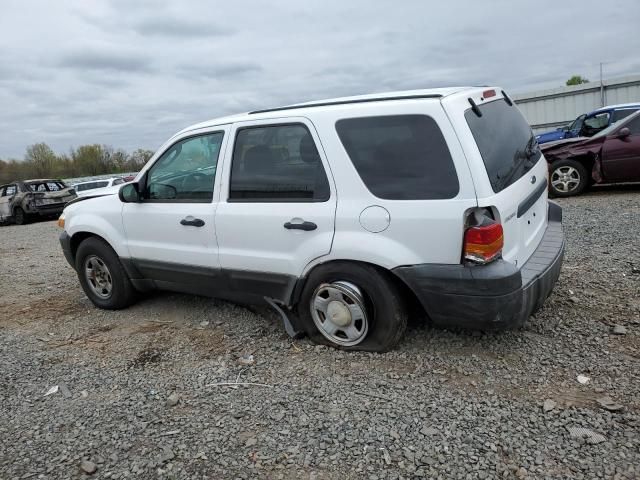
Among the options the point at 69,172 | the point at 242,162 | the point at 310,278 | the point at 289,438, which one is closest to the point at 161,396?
the point at 289,438

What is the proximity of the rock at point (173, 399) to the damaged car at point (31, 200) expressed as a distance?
16.6 metres

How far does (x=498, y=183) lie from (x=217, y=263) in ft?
7.26

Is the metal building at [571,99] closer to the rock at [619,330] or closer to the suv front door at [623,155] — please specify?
the suv front door at [623,155]

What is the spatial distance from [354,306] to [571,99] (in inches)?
897

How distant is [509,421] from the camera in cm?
269

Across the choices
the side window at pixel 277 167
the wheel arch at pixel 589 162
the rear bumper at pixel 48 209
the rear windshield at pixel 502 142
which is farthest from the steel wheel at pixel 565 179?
the rear bumper at pixel 48 209

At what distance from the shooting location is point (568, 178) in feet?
30.8

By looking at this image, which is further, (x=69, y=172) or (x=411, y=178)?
(x=69, y=172)

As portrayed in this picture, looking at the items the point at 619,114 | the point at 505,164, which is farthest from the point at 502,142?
the point at 619,114

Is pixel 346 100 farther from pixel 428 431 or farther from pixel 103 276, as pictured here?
pixel 103 276

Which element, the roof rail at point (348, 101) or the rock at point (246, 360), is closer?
the roof rail at point (348, 101)

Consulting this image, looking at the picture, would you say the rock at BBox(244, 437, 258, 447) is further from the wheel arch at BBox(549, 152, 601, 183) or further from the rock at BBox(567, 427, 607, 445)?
the wheel arch at BBox(549, 152, 601, 183)

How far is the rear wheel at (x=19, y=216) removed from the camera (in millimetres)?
17375

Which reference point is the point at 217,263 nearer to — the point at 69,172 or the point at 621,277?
the point at 621,277
